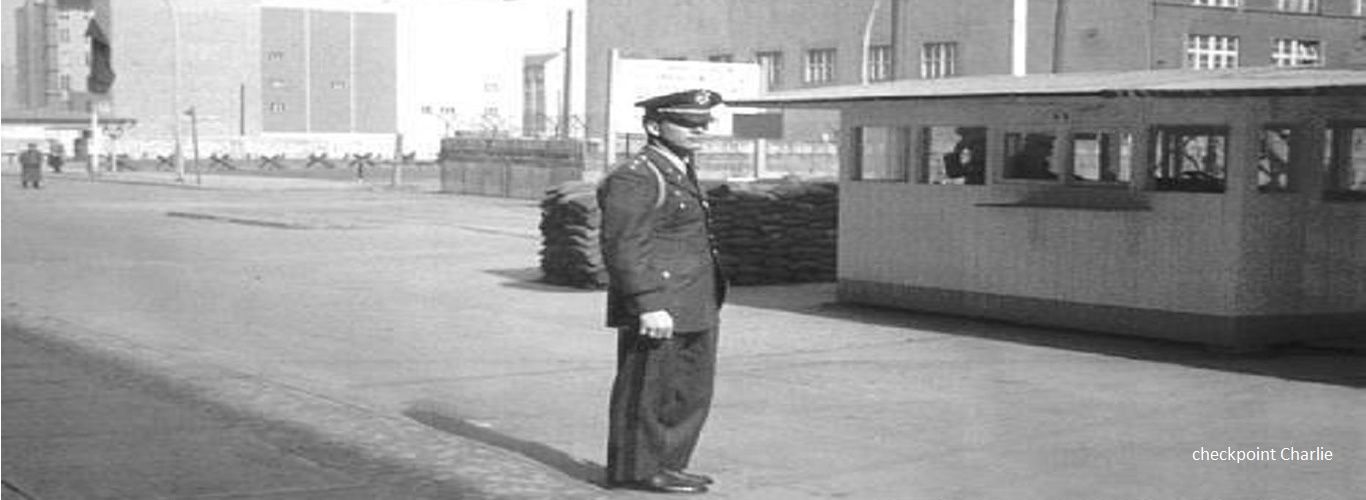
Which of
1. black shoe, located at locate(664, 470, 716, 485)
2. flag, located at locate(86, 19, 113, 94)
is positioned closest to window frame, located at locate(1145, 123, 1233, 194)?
black shoe, located at locate(664, 470, 716, 485)

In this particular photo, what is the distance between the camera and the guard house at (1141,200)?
1179 centimetres

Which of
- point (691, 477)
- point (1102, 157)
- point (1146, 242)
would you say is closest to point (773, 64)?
point (1102, 157)

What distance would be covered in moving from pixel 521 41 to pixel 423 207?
10.5 m

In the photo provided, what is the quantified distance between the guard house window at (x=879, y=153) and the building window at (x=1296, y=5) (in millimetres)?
55449

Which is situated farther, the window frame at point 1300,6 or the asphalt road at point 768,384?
the window frame at point 1300,6

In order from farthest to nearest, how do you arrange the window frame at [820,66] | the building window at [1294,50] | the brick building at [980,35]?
1. the window frame at [820,66]
2. the building window at [1294,50]
3. the brick building at [980,35]

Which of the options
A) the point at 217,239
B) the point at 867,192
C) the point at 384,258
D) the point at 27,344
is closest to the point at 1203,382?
the point at 867,192

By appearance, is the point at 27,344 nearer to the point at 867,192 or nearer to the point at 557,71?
the point at 867,192

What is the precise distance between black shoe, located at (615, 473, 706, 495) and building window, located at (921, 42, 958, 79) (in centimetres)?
6314

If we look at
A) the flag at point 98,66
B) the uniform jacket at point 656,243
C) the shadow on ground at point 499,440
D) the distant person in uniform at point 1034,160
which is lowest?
the shadow on ground at point 499,440

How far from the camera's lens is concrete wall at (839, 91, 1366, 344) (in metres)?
11.8

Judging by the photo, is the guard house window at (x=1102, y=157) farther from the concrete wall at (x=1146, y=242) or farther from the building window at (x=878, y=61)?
the building window at (x=878, y=61)

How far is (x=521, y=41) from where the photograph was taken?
30719 mm

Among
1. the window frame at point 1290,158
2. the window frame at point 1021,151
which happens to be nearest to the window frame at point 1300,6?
the window frame at point 1021,151
